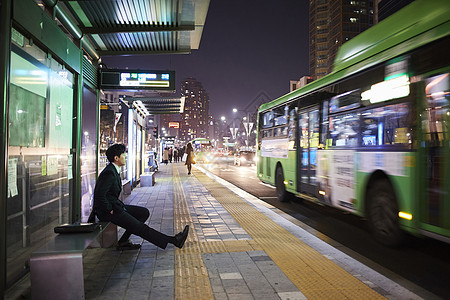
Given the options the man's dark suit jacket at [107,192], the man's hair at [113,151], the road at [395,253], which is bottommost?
the road at [395,253]

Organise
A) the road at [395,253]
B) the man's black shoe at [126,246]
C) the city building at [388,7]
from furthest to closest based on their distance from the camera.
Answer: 1. the city building at [388,7]
2. the man's black shoe at [126,246]
3. the road at [395,253]

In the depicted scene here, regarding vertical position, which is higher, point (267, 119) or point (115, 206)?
point (267, 119)

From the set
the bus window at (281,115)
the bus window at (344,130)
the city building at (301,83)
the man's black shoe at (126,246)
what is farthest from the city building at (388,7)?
the man's black shoe at (126,246)

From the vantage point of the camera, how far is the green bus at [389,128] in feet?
15.7

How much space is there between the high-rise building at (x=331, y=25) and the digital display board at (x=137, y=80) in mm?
85825

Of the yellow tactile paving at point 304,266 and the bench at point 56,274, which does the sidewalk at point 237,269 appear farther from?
the bench at point 56,274

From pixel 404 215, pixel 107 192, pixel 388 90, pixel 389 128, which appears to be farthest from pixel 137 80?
pixel 404 215

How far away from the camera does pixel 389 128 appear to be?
229 inches

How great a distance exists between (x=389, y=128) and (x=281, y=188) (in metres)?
5.73

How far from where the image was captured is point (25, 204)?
518 cm

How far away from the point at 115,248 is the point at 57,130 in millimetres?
2092

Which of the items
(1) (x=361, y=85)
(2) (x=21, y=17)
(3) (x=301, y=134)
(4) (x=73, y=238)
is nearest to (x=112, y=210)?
(4) (x=73, y=238)

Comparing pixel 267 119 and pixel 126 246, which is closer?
pixel 126 246

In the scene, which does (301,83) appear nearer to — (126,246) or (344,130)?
(344,130)
